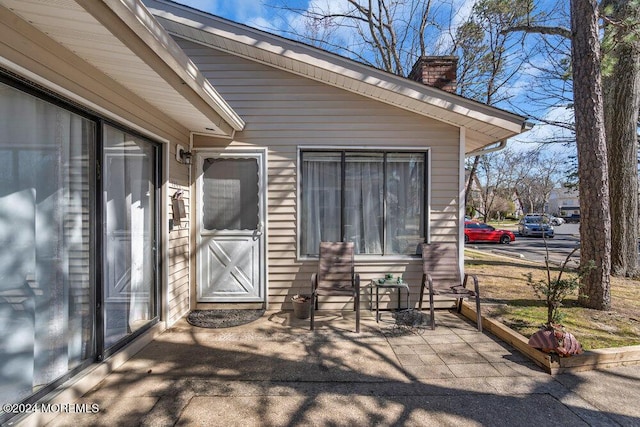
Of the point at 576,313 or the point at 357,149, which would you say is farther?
the point at 357,149

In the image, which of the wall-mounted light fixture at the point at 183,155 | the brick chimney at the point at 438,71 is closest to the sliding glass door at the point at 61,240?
the wall-mounted light fixture at the point at 183,155

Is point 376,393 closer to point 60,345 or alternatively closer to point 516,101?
point 60,345

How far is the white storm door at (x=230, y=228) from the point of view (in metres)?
4.19

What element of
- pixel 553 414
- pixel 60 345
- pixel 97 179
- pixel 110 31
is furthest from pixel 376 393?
pixel 110 31

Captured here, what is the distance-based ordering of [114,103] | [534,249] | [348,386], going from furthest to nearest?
[534,249] < [114,103] < [348,386]

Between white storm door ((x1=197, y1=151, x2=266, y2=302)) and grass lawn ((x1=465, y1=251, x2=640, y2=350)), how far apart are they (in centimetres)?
310

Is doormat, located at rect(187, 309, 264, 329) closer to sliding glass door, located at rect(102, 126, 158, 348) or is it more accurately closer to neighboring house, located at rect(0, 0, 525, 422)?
neighboring house, located at rect(0, 0, 525, 422)

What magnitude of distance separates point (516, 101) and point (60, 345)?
12603 mm

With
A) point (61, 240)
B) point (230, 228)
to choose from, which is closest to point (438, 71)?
point (230, 228)

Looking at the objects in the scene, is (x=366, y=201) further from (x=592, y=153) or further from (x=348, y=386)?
(x=592, y=153)

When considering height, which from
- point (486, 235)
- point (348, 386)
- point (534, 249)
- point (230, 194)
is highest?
point (230, 194)

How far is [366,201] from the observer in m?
4.34

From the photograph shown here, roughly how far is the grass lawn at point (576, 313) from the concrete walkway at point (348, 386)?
1.34ft

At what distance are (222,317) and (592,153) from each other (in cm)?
510
